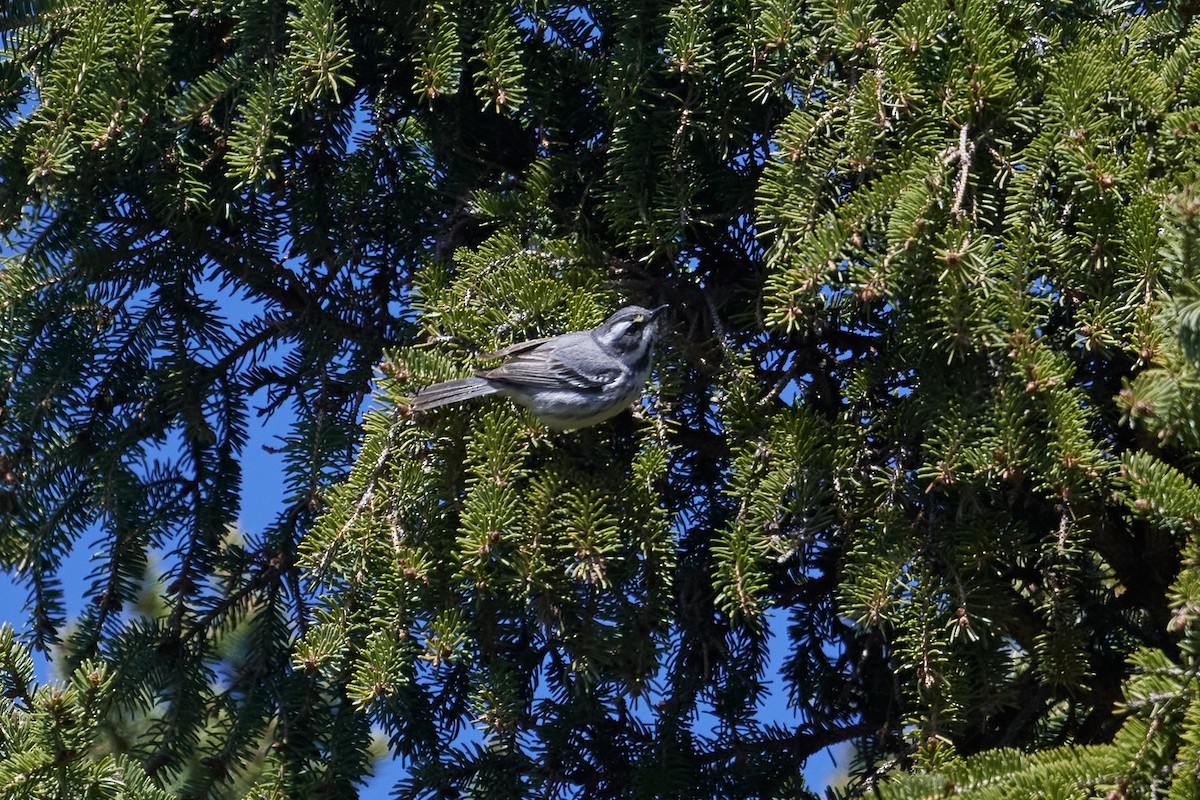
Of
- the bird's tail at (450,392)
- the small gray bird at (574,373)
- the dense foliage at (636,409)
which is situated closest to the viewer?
the dense foliage at (636,409)

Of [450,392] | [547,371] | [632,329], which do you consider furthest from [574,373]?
[450,392]

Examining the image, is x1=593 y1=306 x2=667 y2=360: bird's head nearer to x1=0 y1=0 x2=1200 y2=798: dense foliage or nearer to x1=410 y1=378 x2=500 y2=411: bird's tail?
x1=0 y1=0 x2=1200 y2=798: dense foliage

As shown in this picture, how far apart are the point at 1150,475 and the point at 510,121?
7.71ft

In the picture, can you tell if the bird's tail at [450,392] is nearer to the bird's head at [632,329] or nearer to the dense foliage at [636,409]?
the dense foliage at [636,409]

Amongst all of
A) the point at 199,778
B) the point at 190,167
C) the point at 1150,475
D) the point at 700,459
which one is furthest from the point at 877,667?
the point at 190,167

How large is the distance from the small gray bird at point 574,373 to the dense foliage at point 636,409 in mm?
67

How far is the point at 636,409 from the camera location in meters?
→ 3.63

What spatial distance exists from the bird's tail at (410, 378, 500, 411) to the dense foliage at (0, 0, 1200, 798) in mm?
45

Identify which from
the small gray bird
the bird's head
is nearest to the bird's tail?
Answer: the small gray bird

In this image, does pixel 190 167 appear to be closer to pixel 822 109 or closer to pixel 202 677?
pixel 202 677

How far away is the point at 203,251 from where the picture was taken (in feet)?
13.6

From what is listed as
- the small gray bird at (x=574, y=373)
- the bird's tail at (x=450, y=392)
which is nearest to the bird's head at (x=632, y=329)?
the small gray bird at (x=574, y=373)

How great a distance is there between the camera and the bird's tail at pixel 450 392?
11.1 feet

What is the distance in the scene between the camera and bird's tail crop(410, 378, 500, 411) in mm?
3393
